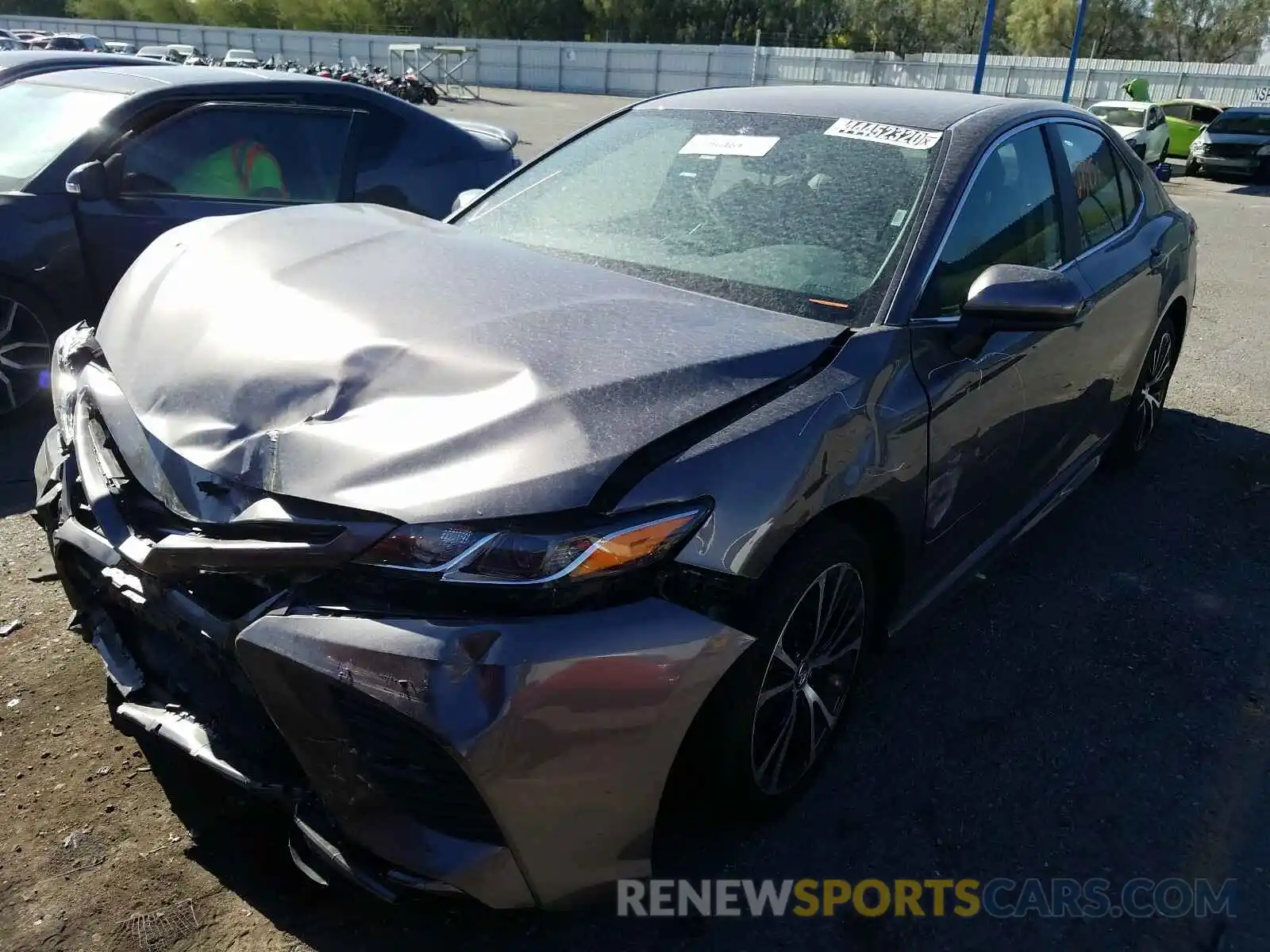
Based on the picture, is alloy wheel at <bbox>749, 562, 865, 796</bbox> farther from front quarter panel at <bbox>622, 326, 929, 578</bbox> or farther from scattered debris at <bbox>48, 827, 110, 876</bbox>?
scattered debris at <bbox>48, 827, 110, 876</bbox>

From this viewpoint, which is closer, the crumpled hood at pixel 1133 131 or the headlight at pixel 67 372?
the headlight at pixel 67 372

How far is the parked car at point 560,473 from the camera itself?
174cm

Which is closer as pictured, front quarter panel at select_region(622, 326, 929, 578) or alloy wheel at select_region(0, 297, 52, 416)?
front quarter panel at select_region(622, 326, 929, 578)

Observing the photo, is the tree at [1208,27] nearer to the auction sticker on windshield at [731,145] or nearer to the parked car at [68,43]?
the parked car at [68,43]

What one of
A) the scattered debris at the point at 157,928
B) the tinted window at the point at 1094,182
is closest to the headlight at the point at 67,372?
the scattered debris at the point at 157,928

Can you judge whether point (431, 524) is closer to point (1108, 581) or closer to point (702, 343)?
point (702, 343)

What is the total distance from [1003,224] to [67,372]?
9.07ft

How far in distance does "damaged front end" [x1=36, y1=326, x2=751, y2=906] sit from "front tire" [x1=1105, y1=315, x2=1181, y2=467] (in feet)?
11.1

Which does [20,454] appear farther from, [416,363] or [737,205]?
[737,205]

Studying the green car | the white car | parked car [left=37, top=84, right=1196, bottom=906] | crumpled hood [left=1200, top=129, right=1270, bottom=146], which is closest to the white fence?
the green car

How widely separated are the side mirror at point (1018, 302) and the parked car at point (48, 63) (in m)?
5.38

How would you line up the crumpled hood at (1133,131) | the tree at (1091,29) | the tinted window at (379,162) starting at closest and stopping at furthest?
the tinted window at (379,162)
the crumpled hood at (1133,131)
the tree at (1091,29)

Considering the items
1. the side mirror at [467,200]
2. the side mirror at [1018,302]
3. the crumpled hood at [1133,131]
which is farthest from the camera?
the crumpled hood at [1133,131]

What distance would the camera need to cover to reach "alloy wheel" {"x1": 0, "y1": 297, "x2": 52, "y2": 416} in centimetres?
448
